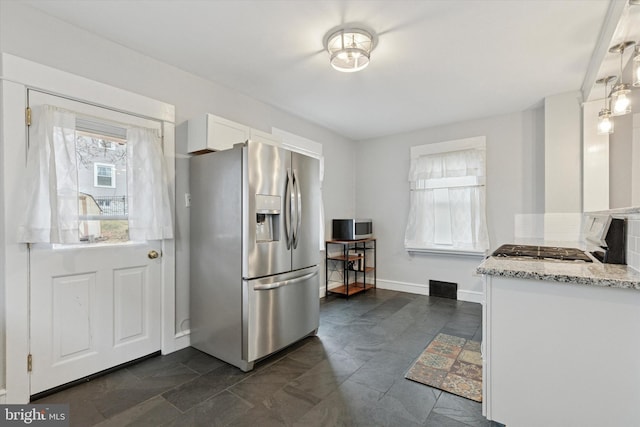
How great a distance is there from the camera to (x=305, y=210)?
283 centimetres

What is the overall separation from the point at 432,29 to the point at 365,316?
116 inches

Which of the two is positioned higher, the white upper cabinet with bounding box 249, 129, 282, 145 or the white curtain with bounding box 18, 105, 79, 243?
the white upper cabinet with bounding box 249, 129, 282, 145

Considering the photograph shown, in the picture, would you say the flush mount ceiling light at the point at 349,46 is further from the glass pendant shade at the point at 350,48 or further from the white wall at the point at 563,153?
the white wall at the point at 563,153

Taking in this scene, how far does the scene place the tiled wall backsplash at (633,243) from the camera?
1.37 metres

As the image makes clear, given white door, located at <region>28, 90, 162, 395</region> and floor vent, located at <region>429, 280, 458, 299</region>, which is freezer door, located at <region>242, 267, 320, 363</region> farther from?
floor vent, located at <region>429, 280, 458, 299</region>

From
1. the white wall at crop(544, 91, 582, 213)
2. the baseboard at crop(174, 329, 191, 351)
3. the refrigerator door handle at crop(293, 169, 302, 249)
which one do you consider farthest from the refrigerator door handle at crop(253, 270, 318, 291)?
the white wall at crop(544, 91, 582, 213)

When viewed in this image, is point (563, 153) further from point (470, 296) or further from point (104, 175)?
point (104, 175)

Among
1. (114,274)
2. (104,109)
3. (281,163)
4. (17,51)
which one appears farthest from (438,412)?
(17,51)

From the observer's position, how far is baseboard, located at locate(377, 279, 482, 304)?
4055 millimetres

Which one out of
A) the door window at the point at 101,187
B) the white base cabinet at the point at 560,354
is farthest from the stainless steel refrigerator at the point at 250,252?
the white base cabinet at the point at 560,354

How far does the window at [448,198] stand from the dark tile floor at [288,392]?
158cm

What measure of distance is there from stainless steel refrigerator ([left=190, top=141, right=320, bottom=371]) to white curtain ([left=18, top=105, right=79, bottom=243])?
894mm

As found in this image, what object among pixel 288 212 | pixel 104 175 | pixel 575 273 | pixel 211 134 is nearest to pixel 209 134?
pixel 211 134

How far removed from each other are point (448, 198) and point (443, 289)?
1351 millimetres
